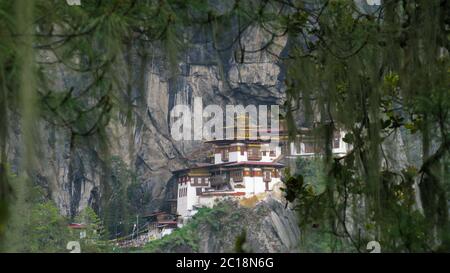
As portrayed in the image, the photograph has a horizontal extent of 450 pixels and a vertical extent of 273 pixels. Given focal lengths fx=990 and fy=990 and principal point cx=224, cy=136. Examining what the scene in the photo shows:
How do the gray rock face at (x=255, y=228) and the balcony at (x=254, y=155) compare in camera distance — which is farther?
the balcony at (x=254, y=155)

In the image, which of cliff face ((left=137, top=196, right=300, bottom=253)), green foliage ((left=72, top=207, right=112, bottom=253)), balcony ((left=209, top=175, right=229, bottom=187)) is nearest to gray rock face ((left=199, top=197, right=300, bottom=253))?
cliff face ((left=137, top=196, right=300, bottom=253))

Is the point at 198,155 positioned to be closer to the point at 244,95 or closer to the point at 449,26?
the point at 244,95

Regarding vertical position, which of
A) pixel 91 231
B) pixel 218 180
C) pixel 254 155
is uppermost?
pixel 254 155

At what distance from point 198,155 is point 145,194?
266cm

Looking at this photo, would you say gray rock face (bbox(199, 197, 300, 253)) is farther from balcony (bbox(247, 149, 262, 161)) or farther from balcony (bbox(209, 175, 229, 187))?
balcony (bbox(247, 149, 262, 161))

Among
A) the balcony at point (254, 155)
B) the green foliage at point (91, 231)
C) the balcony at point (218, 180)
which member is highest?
the balcony at point (254, 155)

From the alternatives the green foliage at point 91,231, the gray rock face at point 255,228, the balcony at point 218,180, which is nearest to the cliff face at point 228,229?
the gray rock face at point 255,228

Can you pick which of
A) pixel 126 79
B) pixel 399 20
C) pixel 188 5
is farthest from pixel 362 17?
pixel 126 79

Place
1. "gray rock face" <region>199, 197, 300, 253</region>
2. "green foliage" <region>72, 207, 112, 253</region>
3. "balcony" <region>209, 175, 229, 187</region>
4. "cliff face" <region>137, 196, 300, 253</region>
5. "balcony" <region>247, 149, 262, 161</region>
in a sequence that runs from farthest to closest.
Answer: "balcony" <region>209, 175, 229, 187</region>, "balcony" <region>247, 149, 262, 161</region>, "cliff face" <region>137, 196, 300, 253</region>, "gray rock face" <region>199, 197, 300, 253</region>, "green foliage" <region>72, 207, 112, 253</region>

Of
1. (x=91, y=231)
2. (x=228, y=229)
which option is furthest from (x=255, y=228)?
(x=91, y=231)

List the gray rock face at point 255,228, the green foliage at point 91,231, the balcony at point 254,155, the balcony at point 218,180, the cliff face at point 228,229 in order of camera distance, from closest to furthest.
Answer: the green foliage at point 91,231
the gray rock face at point 255,228
the cliff face at point 228,229
the balcony at point 254,155
the balcony at point 218,180

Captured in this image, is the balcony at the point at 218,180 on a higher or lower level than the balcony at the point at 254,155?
lower

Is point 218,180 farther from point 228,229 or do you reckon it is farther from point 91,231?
point 91,231

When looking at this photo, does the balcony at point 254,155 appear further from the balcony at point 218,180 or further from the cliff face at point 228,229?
the cliff face at point 228,229
